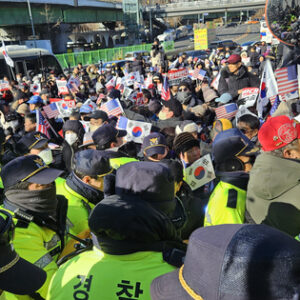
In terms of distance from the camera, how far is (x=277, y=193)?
7.93 ft

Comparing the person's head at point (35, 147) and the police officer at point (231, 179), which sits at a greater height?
the police officer at point (231, 179)

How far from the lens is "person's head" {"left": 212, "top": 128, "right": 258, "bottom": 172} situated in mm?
2809

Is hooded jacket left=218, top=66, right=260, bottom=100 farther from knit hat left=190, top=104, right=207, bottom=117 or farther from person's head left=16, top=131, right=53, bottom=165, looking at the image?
person's head left=16, top=131, right=53, bottom=165

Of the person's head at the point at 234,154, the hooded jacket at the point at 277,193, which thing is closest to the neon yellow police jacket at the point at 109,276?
the hooded jacket at the point at 277,193

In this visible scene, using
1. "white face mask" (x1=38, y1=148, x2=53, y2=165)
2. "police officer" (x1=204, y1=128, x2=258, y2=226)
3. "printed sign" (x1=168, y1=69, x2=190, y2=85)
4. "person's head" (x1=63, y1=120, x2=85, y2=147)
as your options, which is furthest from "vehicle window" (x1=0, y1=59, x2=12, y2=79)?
"police officer" (x1=204, y1=128, x2=258, y2=226)

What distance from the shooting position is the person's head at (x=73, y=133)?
545cm

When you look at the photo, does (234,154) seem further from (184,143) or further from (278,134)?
(184,143)

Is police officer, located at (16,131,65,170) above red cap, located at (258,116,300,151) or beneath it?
beneath

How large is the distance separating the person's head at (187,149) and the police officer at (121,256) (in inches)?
89.5

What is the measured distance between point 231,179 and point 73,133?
11.6 ft

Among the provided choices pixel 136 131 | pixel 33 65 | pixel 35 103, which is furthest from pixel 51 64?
pixel 136 131

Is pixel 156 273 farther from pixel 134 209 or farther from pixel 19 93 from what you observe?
pixel 19 93

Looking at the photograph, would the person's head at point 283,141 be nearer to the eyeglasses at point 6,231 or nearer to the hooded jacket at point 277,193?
the hooded jacket at point 277,193

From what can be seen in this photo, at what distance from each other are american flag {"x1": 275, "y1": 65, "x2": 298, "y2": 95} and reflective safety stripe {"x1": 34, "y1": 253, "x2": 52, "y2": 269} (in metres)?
4.93
